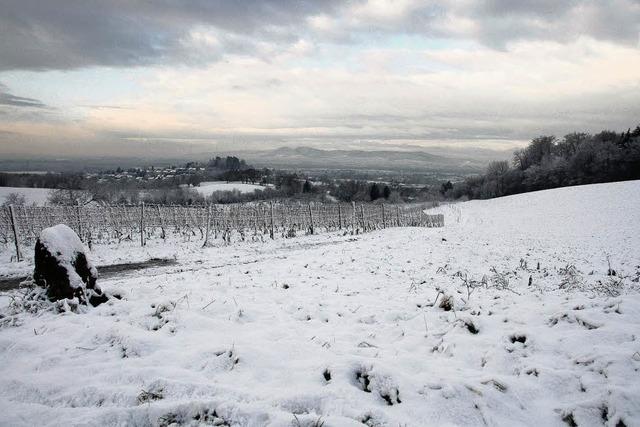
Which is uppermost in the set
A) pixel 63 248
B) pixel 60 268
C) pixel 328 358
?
pixel 63 248

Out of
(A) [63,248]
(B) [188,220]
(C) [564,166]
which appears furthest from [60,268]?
(C) [564,166]

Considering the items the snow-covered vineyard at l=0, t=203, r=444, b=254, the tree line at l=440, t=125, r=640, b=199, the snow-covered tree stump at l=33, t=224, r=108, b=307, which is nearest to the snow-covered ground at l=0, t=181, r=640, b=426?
the snow-covered tree stump at l=33, t=224, r=108, b=307

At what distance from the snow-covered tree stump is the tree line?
7168 centimetres

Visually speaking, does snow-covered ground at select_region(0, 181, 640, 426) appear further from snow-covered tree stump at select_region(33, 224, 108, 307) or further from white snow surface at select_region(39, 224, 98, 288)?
white snow surface at select_region(39, 224, 98, 288)

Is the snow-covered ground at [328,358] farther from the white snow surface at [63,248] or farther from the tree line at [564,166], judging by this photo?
the tree line at [564,166]

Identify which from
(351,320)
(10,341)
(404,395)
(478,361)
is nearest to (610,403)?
(478,361)

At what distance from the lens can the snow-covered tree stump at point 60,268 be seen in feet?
18.6

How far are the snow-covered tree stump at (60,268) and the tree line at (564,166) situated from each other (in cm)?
7168

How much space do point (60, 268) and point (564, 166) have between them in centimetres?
7766

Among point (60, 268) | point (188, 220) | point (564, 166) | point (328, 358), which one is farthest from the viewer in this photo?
point (564, 166)

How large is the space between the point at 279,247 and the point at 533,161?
8610 cm

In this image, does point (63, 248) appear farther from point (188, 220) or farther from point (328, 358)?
point (188, 220)

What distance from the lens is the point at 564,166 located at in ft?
212

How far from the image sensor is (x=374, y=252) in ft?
43.1
